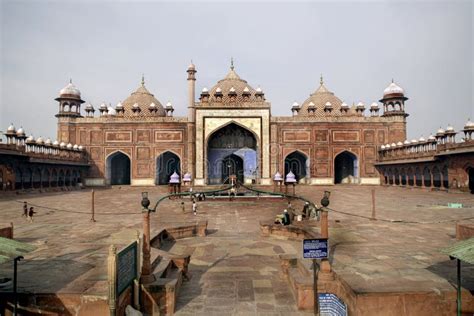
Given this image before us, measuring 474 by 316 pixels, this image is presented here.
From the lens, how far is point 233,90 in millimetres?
27312

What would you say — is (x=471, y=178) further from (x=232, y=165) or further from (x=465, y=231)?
(x=232, y=165)

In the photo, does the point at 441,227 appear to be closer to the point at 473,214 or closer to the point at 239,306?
the point at 473,214

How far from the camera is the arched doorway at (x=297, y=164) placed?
29.8 m

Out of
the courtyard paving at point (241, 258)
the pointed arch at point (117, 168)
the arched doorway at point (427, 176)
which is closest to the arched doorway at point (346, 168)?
the arched doorway at point (427, 176)

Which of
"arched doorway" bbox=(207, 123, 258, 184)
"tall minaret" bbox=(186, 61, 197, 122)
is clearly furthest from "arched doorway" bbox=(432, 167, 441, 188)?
"tall minaret" bbox=(186, 61, 197, 122)

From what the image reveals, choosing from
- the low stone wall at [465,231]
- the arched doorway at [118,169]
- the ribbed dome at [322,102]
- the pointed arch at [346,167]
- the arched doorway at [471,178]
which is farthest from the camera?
the ribbed dome at [322,102]

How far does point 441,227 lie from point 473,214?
3318 mm

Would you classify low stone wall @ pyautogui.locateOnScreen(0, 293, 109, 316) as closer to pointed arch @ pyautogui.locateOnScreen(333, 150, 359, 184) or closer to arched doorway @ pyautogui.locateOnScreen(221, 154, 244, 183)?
arched doorway @ pyautogui.locateOnScreen(221, 154, 244, 183)

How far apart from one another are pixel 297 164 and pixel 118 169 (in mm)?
17695

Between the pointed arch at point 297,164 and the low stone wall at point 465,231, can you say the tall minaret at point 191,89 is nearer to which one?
the pointed arch at point 297,164

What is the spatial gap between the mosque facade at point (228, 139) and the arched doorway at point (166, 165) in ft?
0.70

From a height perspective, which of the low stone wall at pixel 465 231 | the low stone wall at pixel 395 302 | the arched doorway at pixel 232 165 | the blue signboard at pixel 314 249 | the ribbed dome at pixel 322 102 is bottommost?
the low stone wall at pixel 395 302

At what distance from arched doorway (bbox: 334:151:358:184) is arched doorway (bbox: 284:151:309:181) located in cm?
371

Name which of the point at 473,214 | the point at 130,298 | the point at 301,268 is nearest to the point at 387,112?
the point at 473,214
